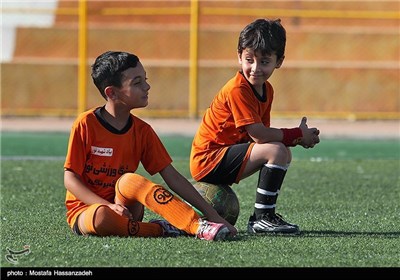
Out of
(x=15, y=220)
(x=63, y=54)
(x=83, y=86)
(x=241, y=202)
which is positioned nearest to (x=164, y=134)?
(x=83, y=86)

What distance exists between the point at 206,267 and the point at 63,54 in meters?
12.9

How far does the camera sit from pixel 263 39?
239 inches

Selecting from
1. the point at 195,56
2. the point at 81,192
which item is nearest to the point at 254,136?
the point at 81,192

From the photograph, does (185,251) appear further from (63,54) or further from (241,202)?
(63,54)

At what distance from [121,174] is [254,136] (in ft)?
2.68

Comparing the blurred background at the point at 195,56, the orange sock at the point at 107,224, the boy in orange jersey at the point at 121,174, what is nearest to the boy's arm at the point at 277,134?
the boy in orange jersey at the point at 121,174

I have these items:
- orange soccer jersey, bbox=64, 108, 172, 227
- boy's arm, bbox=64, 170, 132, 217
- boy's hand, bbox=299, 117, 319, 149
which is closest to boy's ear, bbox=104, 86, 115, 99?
orange soccer jersey, bbox=64, 108, 172, 227

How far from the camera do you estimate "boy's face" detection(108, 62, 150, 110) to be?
5723 mm

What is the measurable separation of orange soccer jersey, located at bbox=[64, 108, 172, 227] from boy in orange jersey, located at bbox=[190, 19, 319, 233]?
45 cm

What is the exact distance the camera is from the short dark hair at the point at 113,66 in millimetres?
5738

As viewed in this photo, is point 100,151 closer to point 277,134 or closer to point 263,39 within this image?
point 277,134

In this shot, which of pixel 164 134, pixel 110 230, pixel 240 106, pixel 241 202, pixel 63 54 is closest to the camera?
pixel 110 230

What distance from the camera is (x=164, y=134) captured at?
45.3ft

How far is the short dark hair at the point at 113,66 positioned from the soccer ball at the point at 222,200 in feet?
2.77
